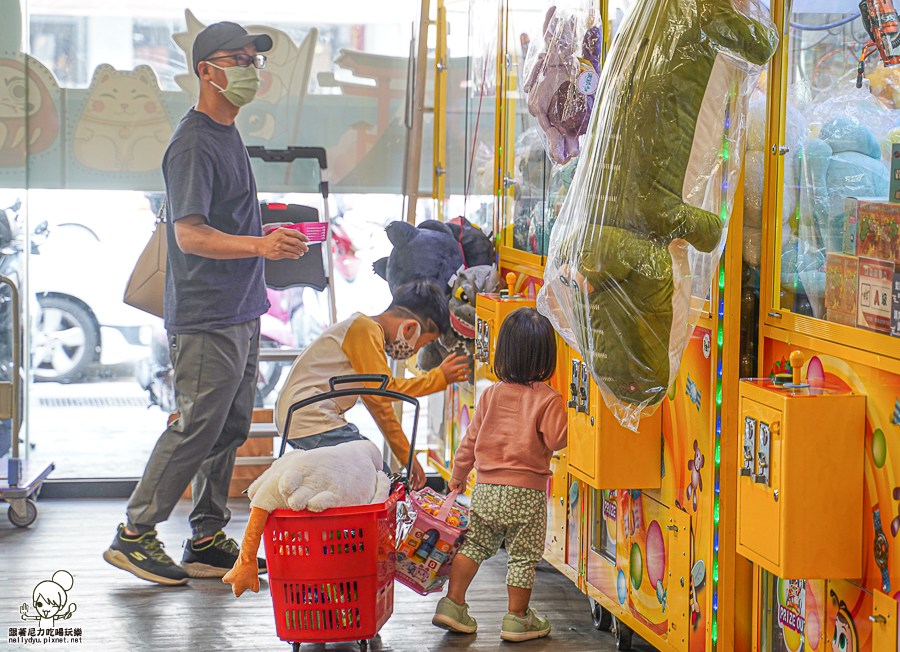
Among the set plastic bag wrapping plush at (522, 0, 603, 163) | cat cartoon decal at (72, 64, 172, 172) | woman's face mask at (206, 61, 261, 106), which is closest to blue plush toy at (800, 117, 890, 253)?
plastic bag wrapping plush at (522, 0, 603, 163)

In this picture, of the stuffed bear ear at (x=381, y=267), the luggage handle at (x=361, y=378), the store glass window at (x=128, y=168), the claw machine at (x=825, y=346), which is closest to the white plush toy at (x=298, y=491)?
the luggage handle at (x=361, y=378)

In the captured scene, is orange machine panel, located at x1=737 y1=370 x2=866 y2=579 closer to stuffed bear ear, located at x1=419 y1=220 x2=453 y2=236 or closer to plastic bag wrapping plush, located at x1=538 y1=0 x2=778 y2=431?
plastic bag wrapping plush, located at x1=538 y1=0 x2=778 y2=431

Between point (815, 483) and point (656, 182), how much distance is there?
0.61 meters

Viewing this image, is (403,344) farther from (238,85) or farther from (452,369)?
(238,85)

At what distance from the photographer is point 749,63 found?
183cm

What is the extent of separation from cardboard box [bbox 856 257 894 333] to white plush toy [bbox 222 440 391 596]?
1.22m

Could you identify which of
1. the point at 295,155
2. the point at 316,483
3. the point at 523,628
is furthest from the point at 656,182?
the point at 295,155

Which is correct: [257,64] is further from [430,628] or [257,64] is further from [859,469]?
[859,469]

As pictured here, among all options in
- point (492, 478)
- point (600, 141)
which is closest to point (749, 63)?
point (600, 141)

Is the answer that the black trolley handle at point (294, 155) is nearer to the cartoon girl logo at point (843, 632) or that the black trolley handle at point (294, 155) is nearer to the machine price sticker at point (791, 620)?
the machine price sticker at point (791, 620)

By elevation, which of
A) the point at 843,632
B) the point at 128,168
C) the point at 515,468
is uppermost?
the point at 128,168

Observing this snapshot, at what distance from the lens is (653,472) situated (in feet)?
7.70

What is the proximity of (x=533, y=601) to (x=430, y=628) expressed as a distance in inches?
14.5

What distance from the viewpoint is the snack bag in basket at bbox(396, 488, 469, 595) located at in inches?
104
